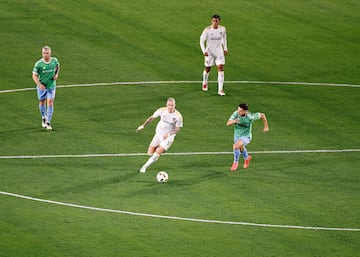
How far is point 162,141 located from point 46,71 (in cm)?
582

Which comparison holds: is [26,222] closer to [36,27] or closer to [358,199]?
[358,199]

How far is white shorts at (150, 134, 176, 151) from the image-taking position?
1401 inches

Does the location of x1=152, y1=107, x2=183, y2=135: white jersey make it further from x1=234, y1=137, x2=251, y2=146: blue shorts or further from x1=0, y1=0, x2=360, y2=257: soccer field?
x1=234, y1=137, x2=251, y2=146: blue shorts

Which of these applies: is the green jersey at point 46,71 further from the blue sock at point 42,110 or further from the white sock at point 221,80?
the white sock at point 221,80

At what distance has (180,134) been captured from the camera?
1566 inches

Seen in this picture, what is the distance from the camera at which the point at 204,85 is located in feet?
148

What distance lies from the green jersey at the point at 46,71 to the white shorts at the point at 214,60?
7.25m

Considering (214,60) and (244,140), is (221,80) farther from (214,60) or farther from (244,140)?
(244,140)

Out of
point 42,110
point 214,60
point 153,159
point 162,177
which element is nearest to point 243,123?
point 153,159

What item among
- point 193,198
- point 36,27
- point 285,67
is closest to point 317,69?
point 285,67

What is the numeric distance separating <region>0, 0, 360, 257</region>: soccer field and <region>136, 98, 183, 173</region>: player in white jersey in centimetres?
58

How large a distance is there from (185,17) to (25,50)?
9016 mm

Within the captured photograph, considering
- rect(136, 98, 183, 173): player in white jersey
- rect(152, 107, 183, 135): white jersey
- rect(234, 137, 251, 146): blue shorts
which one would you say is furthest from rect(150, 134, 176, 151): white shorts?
rect(234, 137, 251, 146): blue shorts

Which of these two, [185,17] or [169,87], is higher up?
[185,17]
